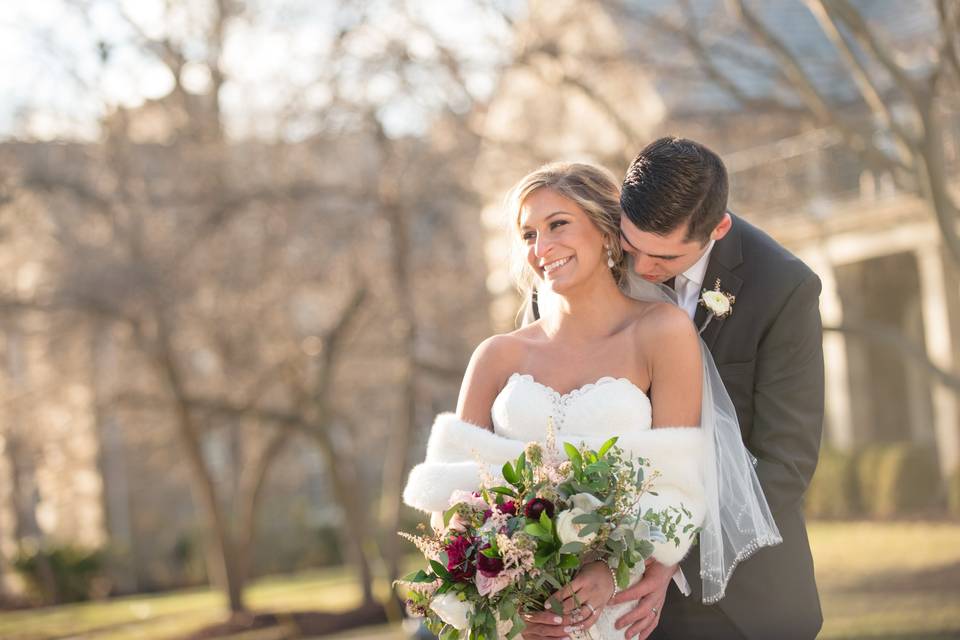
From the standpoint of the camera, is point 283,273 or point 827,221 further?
point 827,221

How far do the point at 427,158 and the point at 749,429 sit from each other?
12.5 m

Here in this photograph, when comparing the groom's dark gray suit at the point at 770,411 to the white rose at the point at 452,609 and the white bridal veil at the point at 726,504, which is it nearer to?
the white bridal veil at the point at 726,504

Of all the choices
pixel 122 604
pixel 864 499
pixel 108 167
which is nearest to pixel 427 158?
pixel 108 167

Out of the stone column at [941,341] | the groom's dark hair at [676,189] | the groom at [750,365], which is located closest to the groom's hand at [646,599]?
the groom at [750,365]

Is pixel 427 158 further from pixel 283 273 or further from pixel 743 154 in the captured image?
pixel 743 154

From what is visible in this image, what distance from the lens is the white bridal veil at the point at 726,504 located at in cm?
442

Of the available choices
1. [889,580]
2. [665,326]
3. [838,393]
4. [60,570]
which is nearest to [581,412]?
[665,326]

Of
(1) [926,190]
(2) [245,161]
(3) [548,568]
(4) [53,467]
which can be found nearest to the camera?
(3) [548,568]

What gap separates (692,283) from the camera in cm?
482

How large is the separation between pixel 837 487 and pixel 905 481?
4.39 feet

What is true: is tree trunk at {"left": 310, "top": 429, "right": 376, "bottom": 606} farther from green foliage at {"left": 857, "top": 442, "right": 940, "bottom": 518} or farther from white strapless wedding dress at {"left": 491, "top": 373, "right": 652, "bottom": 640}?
white strapless wedding dress at {"left": 491, "top": 373, "right": 652, "bottom": 640}

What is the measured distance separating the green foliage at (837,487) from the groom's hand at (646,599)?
19866 mm

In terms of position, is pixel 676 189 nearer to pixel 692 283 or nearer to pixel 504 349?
pixel 692 283

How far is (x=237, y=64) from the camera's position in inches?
703
